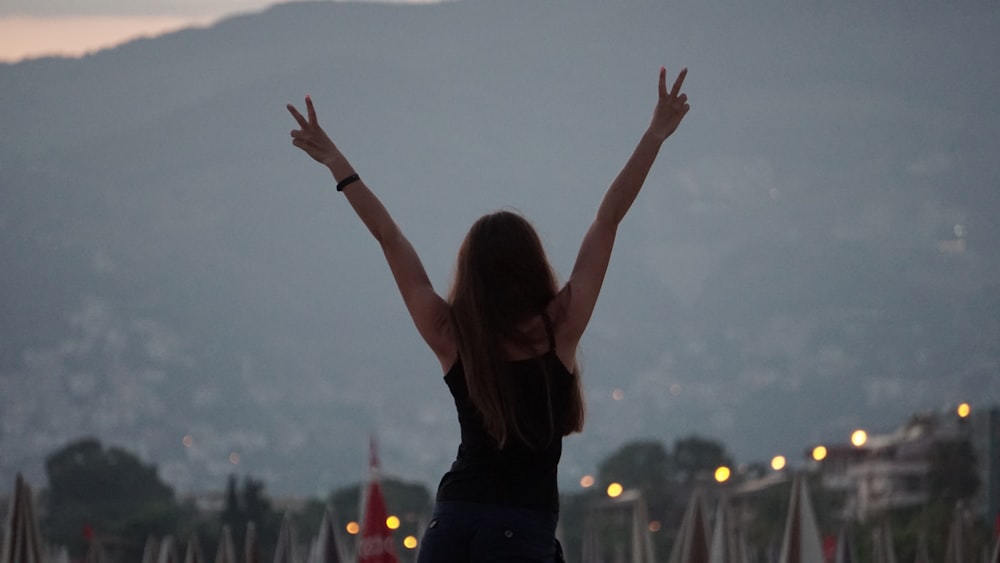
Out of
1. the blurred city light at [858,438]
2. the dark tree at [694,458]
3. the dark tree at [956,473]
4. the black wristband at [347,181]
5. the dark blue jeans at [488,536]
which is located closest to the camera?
the dark blue jeans at [488,536]

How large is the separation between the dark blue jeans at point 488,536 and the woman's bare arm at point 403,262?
31cm

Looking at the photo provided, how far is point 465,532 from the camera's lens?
388 centimetres

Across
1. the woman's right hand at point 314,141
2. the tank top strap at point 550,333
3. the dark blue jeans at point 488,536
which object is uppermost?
the woman's right hand at point 314,141

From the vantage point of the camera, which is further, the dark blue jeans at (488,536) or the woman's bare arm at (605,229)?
the woman's bare arm at (605,229)

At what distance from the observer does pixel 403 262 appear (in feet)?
13.6

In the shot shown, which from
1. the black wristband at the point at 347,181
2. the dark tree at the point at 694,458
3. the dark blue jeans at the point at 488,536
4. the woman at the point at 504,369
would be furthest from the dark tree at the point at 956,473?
the dark blue jeans at the point at 488,536

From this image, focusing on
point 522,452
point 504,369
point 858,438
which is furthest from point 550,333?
point 858,438

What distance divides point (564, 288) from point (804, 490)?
9.32m

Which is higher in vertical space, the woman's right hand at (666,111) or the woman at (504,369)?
the woman's right hand at (666,111)

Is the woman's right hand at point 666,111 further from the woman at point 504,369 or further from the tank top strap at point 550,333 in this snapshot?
the tank top strap at point 550,333

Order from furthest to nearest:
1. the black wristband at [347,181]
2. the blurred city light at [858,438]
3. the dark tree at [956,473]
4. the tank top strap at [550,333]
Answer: the dark tree at [956,473] < the blurred city light at [858,438] < the black wristband at [347,181] < the tank top strap at [550,333]

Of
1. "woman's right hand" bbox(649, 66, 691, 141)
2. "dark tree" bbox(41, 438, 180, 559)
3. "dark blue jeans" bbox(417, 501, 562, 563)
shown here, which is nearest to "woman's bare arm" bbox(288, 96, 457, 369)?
"dark blue jeans" bbox(417, 501, 562, 563)

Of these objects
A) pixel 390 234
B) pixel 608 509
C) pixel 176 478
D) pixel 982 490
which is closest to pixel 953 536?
pixel 390 234

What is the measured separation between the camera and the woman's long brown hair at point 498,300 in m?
3.93
